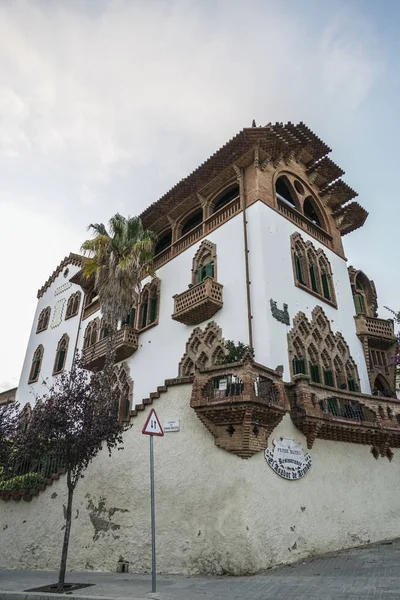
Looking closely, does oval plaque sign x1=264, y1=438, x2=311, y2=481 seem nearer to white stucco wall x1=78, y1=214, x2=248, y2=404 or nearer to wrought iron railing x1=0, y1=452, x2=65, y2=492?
white stucco wall x1=78, y1=214, x2=248, y2=404

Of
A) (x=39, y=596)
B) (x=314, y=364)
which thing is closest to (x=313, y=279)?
(x=314, y=364)

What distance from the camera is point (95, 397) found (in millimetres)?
9914

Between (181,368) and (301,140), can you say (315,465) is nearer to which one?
(181,368)

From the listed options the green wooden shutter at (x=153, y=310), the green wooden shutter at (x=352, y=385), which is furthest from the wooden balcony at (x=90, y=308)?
the green wooden shutter at (x=352, y=385)

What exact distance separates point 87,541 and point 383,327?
14.3 meters

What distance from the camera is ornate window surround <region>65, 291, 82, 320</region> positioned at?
26422mm

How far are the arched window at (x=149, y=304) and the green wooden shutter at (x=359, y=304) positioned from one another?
9.60m

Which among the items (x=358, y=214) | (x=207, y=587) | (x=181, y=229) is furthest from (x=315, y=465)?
(x=358, y=214)

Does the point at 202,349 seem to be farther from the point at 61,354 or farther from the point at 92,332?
the point at 61,354

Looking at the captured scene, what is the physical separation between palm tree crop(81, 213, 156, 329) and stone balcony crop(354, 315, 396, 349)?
32.0 ft

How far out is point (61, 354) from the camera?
2538 cm

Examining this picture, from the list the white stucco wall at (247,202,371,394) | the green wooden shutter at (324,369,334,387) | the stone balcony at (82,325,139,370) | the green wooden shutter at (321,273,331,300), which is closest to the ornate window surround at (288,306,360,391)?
the green wooden shutter at (324,369,334,387)

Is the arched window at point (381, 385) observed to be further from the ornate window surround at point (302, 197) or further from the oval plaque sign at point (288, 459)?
the oval plaque sign at point (288, 459)

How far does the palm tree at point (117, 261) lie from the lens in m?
16.0
